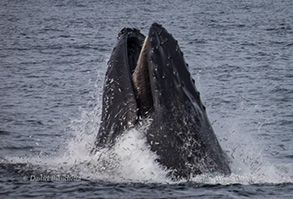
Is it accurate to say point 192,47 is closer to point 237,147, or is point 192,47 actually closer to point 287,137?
point 287,137

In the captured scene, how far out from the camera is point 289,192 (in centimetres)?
1002

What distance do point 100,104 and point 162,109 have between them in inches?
79.4

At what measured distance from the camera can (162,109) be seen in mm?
9320

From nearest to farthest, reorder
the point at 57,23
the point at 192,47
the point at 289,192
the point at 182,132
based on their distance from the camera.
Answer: the point at 182,132
the point at 289,192
the point at 192,47
the point at 57,23

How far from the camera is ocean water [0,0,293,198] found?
A: 9734 mm

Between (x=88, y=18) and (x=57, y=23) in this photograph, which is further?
(x=88, y=18)

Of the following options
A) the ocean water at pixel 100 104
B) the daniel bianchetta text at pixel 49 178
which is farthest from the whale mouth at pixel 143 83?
the daniel bianchetta text at pixel 49 178

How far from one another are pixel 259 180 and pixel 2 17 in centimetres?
4917

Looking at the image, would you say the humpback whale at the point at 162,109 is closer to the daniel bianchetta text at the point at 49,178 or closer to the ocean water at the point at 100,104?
Answer: the ocean water at the point at 100,104

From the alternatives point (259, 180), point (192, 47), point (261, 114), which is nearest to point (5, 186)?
point (259, 180)

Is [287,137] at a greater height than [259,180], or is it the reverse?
[259,180]

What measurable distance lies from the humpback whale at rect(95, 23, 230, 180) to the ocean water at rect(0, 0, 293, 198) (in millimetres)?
229

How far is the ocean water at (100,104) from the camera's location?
9.73 meters

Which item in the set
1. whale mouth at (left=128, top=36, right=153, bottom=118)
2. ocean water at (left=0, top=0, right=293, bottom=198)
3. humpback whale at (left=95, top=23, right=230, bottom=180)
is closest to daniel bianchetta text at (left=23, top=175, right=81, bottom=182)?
ocean water at (left=0, top=0, right=293, bottom=198)
